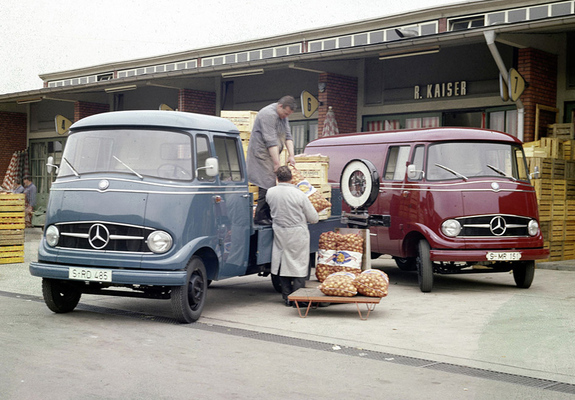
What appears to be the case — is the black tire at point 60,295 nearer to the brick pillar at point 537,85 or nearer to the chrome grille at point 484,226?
the chrome grille at point 484,226

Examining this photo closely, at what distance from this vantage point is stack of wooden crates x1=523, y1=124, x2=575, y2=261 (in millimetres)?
13930

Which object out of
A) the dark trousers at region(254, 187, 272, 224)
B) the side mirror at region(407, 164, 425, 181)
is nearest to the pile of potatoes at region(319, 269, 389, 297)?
the dark trousers at region(254, 187, 272, 224)

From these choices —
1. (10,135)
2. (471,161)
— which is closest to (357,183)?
(471,161)

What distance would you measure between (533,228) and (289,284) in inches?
154

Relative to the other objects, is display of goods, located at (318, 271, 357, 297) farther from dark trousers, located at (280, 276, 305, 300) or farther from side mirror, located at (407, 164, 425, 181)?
side mirror, located at (407, 164, 425, 181)

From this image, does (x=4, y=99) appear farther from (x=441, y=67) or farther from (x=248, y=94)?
(x=441, y=67)

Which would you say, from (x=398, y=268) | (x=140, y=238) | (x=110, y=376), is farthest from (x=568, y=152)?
(x=110, y=376)

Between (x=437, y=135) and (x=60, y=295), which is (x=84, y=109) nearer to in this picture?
(x=437, y=135)

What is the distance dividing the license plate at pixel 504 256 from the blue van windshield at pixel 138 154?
15.2 ft

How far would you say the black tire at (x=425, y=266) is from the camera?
10.6 metres

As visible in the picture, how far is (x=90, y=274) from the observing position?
7812 millimetres

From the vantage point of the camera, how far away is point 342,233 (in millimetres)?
9898

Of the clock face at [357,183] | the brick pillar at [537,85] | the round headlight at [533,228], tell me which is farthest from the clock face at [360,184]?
the brick pillar at [537,85]

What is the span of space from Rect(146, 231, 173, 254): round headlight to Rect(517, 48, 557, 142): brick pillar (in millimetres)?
9348
